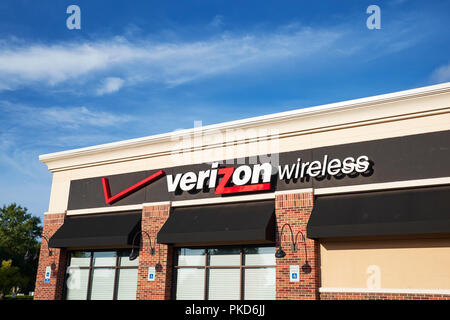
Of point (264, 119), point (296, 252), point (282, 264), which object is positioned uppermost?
point (264, 119)

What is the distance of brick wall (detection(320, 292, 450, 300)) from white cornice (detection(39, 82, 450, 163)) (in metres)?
6.31

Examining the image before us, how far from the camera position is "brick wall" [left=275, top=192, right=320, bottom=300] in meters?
14.4

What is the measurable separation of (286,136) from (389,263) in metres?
5.84

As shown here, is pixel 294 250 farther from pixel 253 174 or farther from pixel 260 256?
pixel 253 174

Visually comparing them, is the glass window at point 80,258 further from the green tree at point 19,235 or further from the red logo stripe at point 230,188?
the green tree at point 19,235

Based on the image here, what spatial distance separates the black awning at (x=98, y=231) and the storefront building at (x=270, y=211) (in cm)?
6

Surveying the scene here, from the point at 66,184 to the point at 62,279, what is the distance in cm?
459

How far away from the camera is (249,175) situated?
16438 mm

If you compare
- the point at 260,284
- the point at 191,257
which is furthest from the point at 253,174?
the point at 191,257

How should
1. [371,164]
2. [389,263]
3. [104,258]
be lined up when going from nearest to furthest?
[389,263]
[371,164]
[104,258]

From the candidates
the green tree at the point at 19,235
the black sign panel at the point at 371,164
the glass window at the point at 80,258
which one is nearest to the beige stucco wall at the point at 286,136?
the black sign panel at the point at 371,164

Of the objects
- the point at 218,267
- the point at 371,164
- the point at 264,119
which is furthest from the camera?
the point at 264,119
